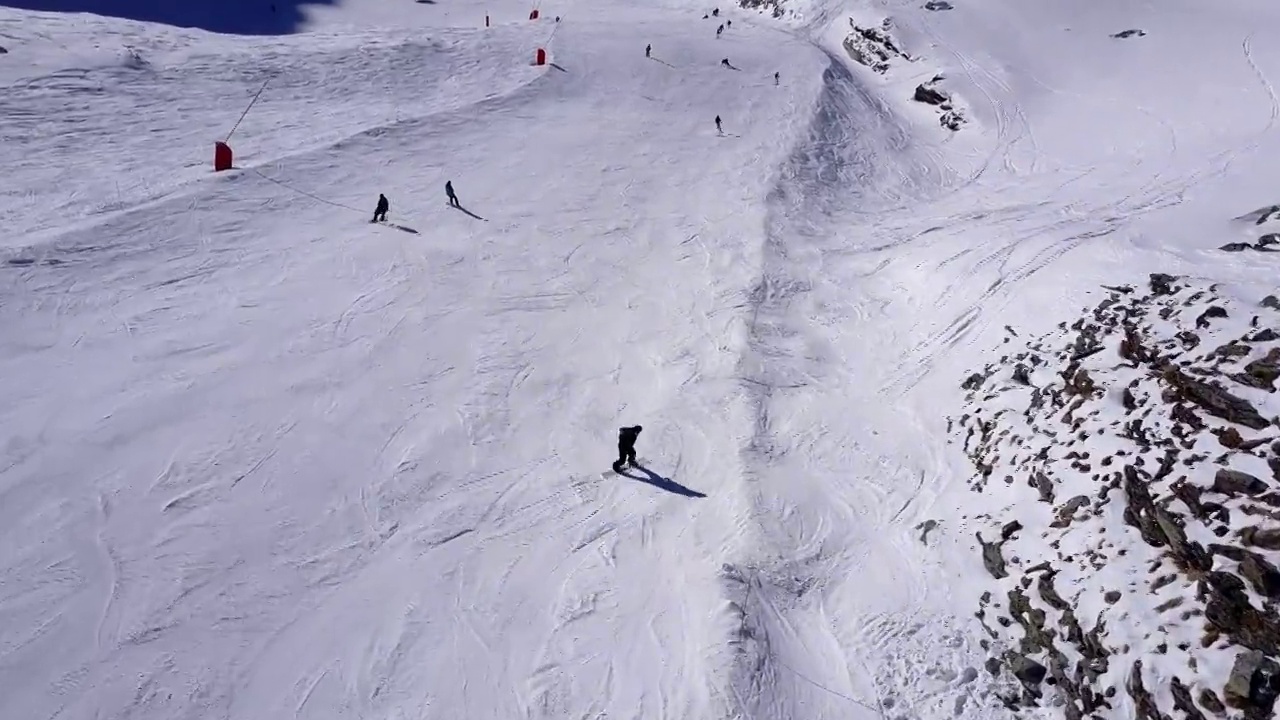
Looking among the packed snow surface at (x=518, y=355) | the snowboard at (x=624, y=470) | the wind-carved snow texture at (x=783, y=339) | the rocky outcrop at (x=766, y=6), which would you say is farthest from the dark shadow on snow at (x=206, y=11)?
the snowboard at (x=624, y=470)

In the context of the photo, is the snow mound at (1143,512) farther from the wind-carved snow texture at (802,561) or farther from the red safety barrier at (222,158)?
the red safety barrier at (222,158)

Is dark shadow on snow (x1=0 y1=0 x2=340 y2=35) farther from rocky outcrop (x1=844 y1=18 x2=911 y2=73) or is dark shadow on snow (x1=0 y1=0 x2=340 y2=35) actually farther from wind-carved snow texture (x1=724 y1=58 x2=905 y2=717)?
wind-carved snow texture (x1=724 y1=58 x2=905 y2=717)

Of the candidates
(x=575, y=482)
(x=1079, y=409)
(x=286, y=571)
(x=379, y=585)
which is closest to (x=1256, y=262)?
(x=1079, y=409)

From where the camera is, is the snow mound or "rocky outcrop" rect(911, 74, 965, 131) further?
"rocky outcrop" rect(911, 74, 965, 131)

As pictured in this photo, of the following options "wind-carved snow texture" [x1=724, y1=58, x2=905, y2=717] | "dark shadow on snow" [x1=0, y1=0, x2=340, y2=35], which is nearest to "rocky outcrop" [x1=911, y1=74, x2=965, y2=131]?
"wind-carved snow texture" [x1=724, y1=58, x2=905, y2=717]

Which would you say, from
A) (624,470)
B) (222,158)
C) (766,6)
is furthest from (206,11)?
(624,470)

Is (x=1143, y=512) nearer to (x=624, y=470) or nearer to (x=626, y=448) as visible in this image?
(x=626, y=448)
